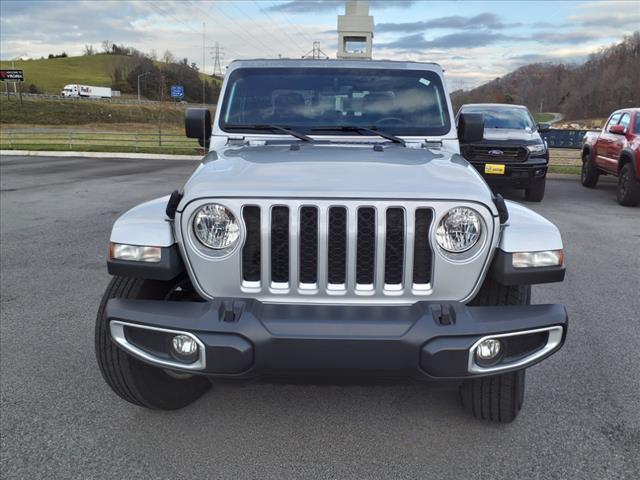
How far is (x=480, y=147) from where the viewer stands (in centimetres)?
1023

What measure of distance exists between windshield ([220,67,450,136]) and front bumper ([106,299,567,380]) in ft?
5.58

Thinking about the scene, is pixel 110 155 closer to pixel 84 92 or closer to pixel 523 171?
pixel 523 171

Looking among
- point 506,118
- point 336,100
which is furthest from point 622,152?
point 336,100

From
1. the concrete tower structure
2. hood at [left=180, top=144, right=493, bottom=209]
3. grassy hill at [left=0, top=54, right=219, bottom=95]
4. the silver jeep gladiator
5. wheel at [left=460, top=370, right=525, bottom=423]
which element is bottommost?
wheel at [left=460, top=370, right=525, bottom=423]

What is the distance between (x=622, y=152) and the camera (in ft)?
34.0

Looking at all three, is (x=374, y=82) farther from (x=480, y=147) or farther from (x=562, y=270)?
(x=480, y=147)

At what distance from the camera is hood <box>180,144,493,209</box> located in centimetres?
236

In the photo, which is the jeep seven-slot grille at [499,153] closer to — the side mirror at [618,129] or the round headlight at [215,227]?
the side mirror at [618,129]

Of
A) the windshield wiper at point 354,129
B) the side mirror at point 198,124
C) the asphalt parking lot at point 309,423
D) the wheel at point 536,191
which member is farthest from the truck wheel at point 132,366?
the wheel at point 536,191

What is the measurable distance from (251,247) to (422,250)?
0.72 metres

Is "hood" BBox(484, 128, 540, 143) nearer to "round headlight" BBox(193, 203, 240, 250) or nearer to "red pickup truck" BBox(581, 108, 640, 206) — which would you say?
"red pickup truck" BBox(581, 108, 640, 206)

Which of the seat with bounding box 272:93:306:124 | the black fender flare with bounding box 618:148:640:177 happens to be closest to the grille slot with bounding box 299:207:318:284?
the seat with bounding box 272:93:306:124

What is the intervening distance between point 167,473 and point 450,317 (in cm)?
144

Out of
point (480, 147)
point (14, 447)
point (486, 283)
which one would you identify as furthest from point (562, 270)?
point (480, 147)
